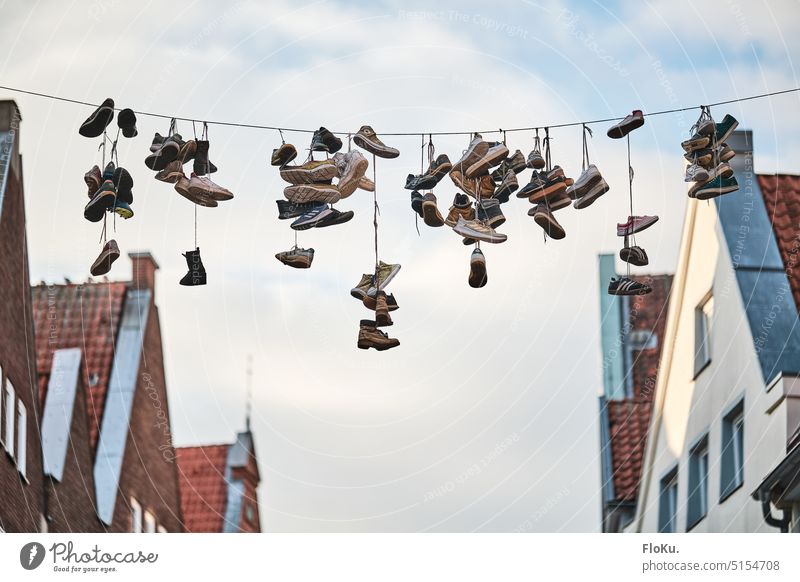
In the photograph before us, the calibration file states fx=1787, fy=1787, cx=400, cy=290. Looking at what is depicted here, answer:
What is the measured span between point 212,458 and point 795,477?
1525 cm

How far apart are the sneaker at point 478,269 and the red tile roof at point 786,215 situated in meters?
5.14

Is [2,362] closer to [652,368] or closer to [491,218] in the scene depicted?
[491,218]

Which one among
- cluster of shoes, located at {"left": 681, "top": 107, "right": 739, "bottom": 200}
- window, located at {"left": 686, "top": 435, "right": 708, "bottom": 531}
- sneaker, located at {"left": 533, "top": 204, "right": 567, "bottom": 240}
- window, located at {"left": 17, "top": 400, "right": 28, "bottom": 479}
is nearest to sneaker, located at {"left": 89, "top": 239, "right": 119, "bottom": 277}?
sneaker, located at {"left": 533, "top": 204, "right": 567, "bottom": 240}

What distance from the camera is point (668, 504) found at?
1852 centimetres

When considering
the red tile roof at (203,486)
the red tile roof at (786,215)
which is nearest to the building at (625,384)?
the red tile roof at (786,215)

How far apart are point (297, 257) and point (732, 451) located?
593 cm

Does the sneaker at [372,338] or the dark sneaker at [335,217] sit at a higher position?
the dark sneaker at [335,217]

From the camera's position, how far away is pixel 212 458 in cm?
2808

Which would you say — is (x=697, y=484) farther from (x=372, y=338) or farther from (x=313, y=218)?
(x=313, y=218)

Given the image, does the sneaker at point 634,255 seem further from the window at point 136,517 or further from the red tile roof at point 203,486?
the red tile roof at point 203,486

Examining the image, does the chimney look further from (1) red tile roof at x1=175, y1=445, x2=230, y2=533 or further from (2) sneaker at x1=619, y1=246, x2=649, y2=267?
(2) sneaker at x1=619, y1=246, x2=649, y2=267

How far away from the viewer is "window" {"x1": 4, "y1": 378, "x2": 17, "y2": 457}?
15498mm

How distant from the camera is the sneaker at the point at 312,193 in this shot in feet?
40.1
